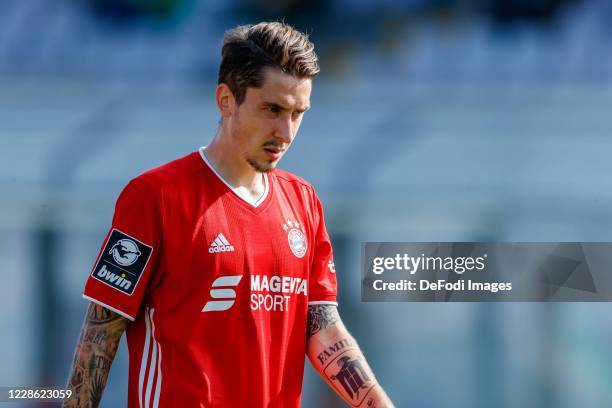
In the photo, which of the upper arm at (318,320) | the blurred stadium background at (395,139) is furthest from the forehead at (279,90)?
the blurred stadium background at (395,139)

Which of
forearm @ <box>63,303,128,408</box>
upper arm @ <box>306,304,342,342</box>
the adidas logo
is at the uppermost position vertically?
the adidas logo

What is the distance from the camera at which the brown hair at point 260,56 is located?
5.01ft

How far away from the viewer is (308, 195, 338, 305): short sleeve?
168 centimetres

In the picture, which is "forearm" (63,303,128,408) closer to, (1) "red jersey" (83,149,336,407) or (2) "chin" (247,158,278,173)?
(1) "red jersey" (83,149,336,407)

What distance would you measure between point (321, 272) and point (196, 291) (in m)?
0.29

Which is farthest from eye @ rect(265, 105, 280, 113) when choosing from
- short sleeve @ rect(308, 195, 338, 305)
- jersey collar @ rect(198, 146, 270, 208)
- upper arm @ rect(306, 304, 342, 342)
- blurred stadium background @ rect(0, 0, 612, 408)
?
blurred stadium background @ rect(0, 0, 612, 408)

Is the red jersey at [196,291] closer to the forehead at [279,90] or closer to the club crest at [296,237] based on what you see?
the club crest at [296,237]

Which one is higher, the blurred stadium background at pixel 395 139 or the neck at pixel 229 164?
the blurred stadium background at pixel 395 139

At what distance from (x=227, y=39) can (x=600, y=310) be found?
1694mm

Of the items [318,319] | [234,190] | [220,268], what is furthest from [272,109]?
[318,319]

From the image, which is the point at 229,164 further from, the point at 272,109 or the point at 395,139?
the point at 395,139

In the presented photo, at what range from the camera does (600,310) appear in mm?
2812

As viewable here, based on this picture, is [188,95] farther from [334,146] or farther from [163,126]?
[334,146]

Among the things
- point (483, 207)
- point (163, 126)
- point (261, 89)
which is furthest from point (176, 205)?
point (483, 207)
